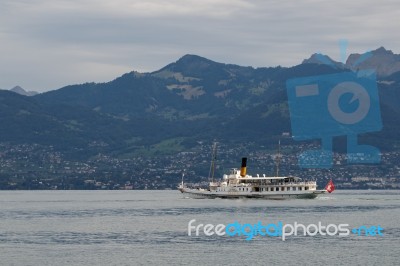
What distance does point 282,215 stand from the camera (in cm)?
16125

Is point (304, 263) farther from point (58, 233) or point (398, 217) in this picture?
point (398, 217)

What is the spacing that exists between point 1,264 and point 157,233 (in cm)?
3865

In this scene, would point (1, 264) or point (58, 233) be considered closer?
point (1, 264)

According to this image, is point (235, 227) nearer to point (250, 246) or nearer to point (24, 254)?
point (250, 246)

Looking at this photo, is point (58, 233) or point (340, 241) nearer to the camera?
point (340, 241)

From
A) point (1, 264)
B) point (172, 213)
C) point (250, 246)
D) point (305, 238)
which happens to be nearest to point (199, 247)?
point (250, 246)

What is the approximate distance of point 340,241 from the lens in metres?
110

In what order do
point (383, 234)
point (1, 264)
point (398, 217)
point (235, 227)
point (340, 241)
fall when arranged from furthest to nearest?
1. point (398, 217)
2. point (235, 227)
3. point (383, 234)
4. point (340, 241)
5. point (1, 264)

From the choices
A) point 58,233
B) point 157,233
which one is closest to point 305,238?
point 157,233

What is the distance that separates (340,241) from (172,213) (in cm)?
6952

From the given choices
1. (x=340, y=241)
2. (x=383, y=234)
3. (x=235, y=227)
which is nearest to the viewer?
(x=340, y=241)

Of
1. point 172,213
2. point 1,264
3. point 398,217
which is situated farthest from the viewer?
point 172,213

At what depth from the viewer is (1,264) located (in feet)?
295

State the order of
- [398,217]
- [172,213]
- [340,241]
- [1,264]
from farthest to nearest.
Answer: [172,213] → [398,217] → [340,241] → [1,264]
